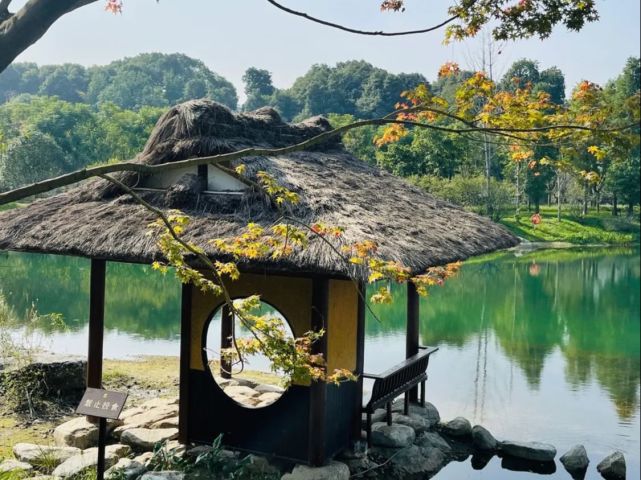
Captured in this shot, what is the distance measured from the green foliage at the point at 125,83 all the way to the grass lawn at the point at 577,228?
3840cm

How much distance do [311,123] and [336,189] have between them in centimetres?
225

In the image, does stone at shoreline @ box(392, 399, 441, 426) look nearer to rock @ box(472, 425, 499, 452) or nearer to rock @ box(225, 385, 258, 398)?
rock @ box(472, 425, 499, 452)

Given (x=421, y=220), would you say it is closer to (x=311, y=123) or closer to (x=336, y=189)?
(x=336, y=189)

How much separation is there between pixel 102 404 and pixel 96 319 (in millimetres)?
1431

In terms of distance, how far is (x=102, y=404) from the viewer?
5.24 m

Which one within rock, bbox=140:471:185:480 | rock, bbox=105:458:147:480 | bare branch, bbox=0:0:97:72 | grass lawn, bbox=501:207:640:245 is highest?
bare branch, bbox=0:0:97:72

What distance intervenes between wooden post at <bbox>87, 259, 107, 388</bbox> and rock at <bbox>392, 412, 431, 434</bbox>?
110 inches

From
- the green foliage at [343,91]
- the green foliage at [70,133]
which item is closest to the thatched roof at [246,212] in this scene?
the green foliage at [70,133]

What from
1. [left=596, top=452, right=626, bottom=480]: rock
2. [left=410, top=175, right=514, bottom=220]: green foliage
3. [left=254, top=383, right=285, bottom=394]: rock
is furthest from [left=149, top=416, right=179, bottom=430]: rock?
[left=410, top=175, right=514, bottom=220]: green foliage

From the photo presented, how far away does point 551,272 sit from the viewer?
22484mm

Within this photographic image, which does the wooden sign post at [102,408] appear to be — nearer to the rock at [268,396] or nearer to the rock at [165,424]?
the rock at [165,424]

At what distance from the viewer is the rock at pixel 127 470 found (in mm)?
5465

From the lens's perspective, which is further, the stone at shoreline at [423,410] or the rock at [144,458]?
the stone at shoreline at [423,410]

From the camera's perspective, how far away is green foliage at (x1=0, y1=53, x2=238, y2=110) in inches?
2485
